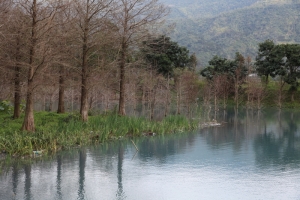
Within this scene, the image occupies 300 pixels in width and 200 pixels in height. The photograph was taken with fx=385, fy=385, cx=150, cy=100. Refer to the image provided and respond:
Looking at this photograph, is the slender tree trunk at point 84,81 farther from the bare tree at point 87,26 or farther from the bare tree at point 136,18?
the bare tree at point 136,18

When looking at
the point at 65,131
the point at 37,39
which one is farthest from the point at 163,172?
the point at 37,39

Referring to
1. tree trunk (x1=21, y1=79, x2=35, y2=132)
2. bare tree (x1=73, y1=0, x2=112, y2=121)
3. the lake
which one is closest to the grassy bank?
tree trunk (x1=21, y1=79, x2=35, y2=132)

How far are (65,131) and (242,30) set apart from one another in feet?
436

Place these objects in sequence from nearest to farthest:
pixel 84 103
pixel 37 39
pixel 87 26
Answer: pixel 37 39 → pixel 87 26 → pixel 84 103

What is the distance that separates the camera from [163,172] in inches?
547

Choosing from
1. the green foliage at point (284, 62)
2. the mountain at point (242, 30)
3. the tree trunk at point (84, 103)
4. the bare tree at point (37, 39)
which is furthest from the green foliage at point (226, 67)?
the mountain at point (242, 30)

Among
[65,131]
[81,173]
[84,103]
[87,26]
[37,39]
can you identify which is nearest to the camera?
[81,173]

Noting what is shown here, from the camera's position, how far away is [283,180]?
12898mm

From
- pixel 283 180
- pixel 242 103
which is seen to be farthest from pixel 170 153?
pixel 242 103

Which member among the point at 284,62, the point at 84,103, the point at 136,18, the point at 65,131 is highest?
the point at 284,62

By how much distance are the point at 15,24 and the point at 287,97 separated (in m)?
40.6

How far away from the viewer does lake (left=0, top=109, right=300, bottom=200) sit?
37.0 ft

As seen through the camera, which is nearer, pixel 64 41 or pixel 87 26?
pixel 64 41

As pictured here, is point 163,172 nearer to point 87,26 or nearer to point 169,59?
point 87,26
